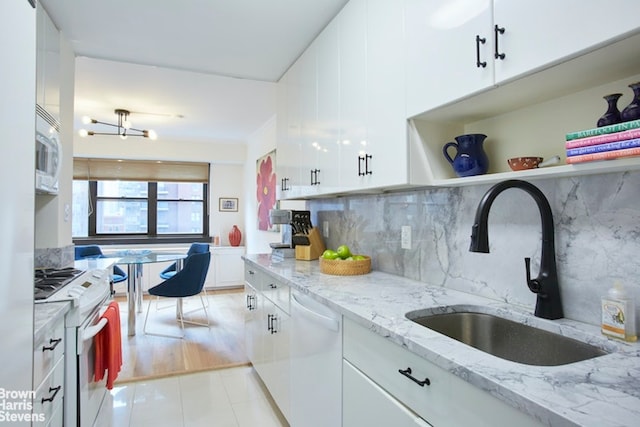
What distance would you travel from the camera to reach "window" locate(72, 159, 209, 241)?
5.77 m

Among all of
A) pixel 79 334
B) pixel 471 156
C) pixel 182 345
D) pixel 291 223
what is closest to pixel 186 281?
pixel 182 345

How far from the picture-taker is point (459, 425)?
2.80 ft

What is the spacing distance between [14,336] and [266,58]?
238 cm

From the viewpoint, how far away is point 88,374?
179 cm

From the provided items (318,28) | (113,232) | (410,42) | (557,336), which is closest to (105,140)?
(113,232)

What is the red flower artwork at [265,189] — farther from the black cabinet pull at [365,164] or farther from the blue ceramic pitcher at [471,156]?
the blue ceramic pitcher at [471,156]

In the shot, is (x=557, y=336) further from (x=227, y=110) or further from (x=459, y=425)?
(x=227, y=110)

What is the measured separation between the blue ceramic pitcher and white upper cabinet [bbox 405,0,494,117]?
0.69 feet

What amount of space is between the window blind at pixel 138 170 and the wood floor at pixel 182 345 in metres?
2.13

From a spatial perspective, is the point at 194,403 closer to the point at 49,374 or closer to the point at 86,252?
the point at 49,374

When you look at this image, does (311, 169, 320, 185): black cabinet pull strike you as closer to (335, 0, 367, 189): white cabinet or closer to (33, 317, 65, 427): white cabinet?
(335, 0, 367, 189): white cabinet

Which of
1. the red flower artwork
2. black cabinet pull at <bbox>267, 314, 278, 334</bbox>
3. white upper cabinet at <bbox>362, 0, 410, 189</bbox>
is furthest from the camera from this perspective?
the red flower artwork

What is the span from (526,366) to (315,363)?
101 cm

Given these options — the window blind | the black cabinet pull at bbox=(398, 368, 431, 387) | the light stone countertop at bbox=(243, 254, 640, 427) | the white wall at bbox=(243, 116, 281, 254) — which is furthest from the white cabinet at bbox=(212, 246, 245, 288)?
the black cabinet pull at bbox=(398, 368, 431, 387)
